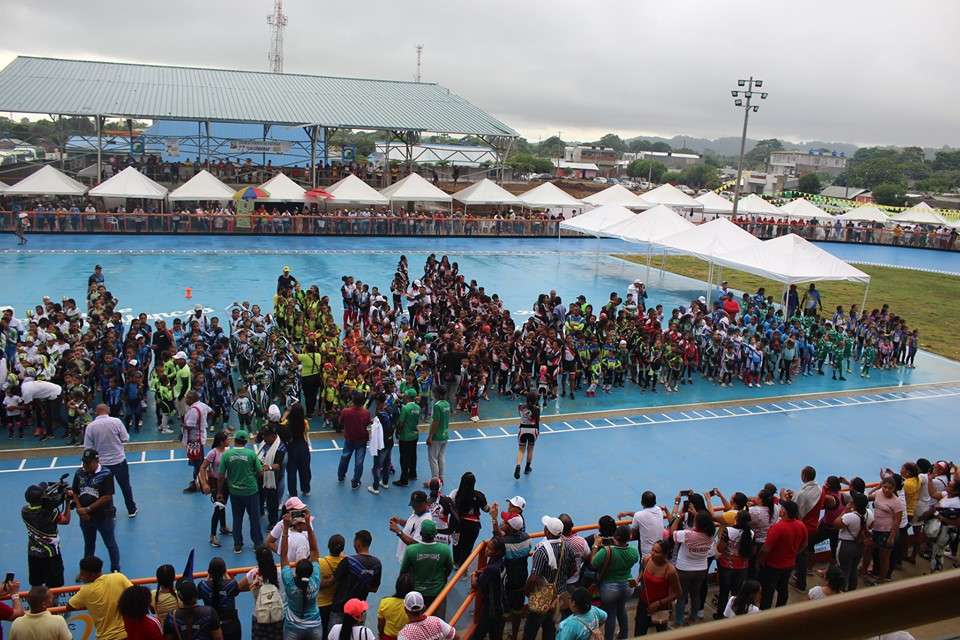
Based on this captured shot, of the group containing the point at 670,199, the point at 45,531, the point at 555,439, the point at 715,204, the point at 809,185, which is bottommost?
the point at 555,439

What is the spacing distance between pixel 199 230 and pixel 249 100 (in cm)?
1346

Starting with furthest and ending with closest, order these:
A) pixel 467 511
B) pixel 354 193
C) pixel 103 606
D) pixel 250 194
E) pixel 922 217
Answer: pixel 922 217 < pixel 354 193 < pixel 250 194 < pixel 467 511 < pixel 103 606

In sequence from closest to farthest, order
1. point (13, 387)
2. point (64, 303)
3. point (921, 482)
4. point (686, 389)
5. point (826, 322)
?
point (921, 482)
point (13, 387)
point (64, 303)
point (686, 389)
point (826, 322)

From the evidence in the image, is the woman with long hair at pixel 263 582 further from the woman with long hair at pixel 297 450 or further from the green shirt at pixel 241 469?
the woman with long hair at pixel 297 450

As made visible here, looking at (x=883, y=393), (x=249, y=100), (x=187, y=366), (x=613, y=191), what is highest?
(x=249, y=100)

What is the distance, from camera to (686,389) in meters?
17.0

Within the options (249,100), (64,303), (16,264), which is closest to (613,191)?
(249,100)

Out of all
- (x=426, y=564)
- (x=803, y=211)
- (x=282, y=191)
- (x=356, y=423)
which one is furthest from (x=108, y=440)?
(x=803, y=211)

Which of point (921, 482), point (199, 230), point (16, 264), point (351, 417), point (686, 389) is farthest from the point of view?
point (199, 230)

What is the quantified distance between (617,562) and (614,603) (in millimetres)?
423

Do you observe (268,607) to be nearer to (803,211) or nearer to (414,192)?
(414,192)

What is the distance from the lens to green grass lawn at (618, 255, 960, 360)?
24500 millimetres

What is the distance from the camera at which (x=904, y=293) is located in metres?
31.2

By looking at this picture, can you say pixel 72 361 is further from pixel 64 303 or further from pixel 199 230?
pixel 199 230
